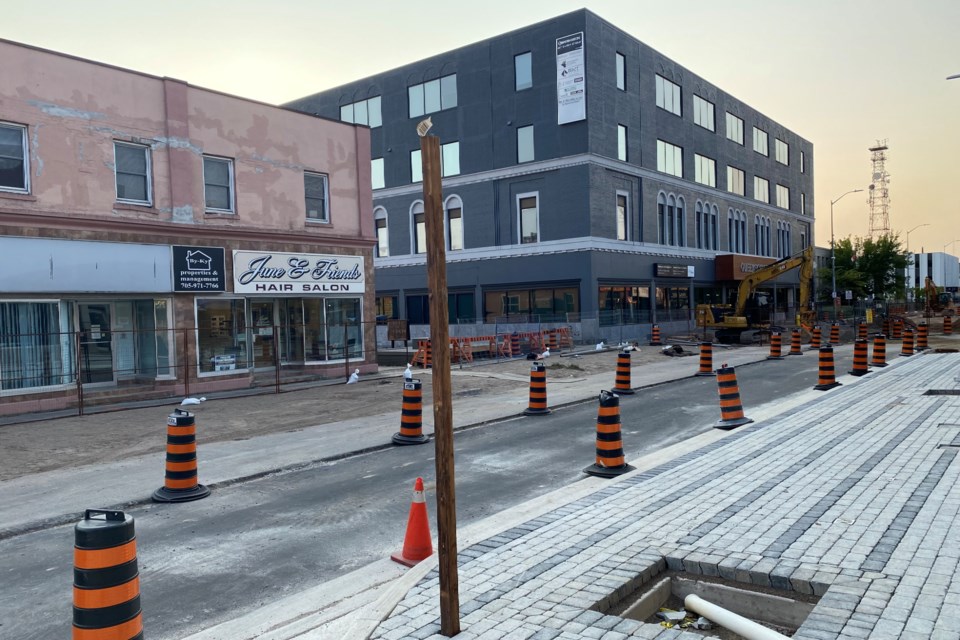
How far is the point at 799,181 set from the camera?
2712 inches

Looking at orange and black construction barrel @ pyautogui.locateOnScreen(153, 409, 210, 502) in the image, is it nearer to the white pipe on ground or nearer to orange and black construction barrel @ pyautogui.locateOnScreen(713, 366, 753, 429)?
the white pipe on ground

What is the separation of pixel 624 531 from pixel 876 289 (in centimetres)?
7356

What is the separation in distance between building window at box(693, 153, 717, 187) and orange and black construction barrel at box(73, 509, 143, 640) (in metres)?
49.8

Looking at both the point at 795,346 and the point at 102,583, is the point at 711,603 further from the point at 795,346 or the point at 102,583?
the point at 795,346

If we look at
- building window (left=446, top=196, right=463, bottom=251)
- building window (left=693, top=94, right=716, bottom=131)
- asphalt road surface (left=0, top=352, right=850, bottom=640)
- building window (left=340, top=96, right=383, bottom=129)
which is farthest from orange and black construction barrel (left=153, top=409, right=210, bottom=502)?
building window (left=693, top=94, right=716, bottom=131)

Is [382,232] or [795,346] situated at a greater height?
[382,232]

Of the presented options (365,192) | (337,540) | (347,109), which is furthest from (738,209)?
(337,540)

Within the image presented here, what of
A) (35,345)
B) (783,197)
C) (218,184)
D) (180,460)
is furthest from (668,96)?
(180,460)

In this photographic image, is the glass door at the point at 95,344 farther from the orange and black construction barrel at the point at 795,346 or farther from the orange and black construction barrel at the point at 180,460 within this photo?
the orange and black construction barrel at the point at 795,346

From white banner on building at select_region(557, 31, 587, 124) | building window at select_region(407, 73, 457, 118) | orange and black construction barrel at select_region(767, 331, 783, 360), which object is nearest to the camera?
orange and black construction barrel at select_region(767, 331, 783, 360)

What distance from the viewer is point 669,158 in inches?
1837

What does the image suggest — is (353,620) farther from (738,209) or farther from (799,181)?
(799,181)

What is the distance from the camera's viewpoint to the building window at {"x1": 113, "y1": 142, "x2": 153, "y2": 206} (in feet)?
62.0

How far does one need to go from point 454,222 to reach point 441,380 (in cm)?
4150
